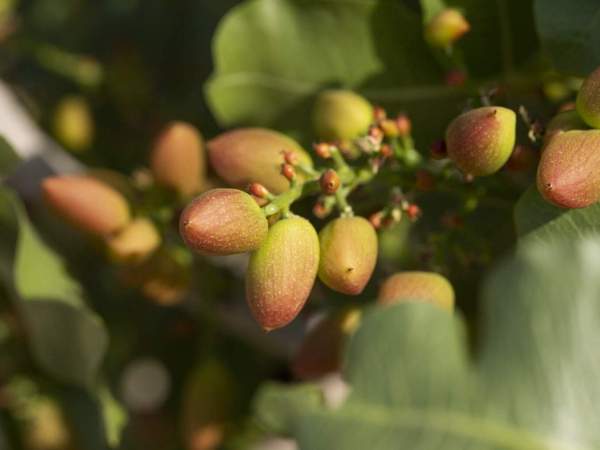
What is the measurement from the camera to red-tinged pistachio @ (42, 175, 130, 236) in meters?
Answer: 1.04

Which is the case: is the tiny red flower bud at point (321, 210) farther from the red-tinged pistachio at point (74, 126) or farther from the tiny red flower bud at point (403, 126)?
the red-tinged pistachio at point (74, 126)

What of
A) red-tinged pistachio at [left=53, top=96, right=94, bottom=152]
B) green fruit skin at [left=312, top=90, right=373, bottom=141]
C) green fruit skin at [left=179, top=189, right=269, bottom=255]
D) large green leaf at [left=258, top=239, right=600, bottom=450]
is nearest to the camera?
large green leaf at [left=258, top=239, right=600, bottom=450]

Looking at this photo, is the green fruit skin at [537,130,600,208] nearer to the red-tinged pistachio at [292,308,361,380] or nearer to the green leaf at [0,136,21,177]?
the red-tinged pistachio at [292,308,361,380]

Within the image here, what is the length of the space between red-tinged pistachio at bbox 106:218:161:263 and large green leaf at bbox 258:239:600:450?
0.41m

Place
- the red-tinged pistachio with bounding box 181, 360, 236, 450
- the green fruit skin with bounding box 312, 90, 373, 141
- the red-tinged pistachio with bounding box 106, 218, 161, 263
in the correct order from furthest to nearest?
the red-tinged pistachio with bounding box 181, 360, 236, 450, the red-tinged pistachio with bounding box 106, 218, 161, 263, the green fruit skin with bounding box 312, 90, 373, 141

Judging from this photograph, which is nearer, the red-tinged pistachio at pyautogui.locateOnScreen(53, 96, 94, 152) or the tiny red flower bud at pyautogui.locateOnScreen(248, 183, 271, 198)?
the tiny red flower bud at pyautogui.locateOnScreen(248, 183, 271, 198)

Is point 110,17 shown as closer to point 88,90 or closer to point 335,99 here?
point 88,90

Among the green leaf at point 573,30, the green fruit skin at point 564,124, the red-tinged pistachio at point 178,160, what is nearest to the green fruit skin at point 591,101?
the green fruit skin at point 564,124

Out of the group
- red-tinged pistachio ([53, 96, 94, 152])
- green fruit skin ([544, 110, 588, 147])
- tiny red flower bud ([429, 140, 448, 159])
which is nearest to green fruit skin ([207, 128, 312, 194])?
tiny red flower bud ([429, 140, 448, 159])

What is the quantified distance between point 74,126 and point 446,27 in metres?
0.71

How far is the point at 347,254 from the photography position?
2.66 ft

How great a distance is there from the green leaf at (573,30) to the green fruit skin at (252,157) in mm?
240

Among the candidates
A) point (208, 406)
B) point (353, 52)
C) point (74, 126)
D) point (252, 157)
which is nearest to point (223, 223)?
point (252, 157)

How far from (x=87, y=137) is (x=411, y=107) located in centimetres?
62
